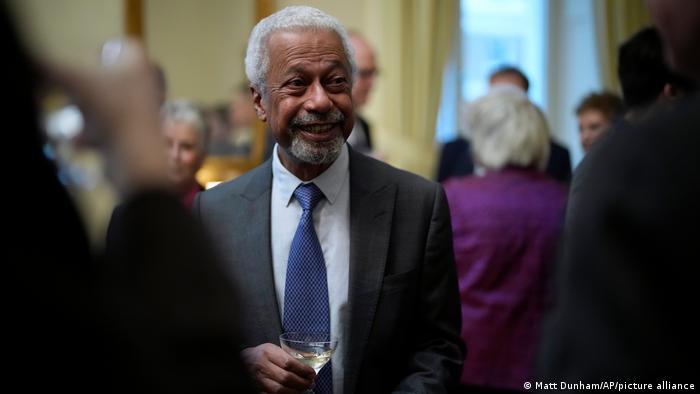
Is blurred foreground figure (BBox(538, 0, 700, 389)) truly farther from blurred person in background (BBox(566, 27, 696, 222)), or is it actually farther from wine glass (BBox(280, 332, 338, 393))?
blurred person in background (BBox(566, 27, 696, 222))

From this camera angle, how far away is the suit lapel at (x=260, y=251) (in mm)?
2344

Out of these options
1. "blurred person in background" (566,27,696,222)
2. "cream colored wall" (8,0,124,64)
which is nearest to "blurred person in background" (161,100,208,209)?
"cream colored wall" (8,0,124,64)

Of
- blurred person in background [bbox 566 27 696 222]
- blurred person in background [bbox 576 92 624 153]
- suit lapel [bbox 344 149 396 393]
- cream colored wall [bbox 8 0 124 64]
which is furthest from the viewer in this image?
cream colored wall [bbox 8 0 124 64]

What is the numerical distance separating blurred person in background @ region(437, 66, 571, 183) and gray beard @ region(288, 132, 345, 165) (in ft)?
9.33

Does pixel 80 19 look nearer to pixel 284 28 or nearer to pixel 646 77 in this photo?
pixel 284 28

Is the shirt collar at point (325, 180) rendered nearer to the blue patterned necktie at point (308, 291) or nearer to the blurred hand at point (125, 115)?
the blue patterned necktie at point (308, 291)

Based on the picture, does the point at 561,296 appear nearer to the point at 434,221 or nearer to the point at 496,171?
the point at 434,221

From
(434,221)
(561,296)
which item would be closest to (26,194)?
(561,296)

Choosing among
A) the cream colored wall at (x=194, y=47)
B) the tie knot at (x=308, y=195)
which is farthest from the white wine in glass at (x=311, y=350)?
the cream colored wall at (x=194, y=47)

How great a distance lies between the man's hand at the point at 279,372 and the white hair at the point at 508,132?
1.68 m

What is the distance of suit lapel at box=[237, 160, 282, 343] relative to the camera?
92.3 inches

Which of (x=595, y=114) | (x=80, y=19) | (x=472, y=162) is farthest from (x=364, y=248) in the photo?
(x=80, y=19)

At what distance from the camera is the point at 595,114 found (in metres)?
4.50

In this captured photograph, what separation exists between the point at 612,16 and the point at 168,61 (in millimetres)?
4113
